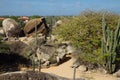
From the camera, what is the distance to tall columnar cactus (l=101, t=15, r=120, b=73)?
45.3 feet

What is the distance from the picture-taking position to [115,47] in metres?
13.8

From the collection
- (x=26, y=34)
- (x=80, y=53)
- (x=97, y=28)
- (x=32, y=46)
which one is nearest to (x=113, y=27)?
(x=97, y=28)

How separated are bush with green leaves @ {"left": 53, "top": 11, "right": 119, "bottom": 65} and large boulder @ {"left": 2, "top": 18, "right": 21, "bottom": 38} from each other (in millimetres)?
8337

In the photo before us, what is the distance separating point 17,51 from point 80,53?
3220 millimetres

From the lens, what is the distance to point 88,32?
594 inches

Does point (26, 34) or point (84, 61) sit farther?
point (26, 34)

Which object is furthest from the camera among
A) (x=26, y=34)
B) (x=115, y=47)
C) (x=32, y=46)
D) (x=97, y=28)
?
(x=26, y=34)

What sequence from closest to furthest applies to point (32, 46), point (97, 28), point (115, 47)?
point (115, 47) → point (97, 28) → point (32, 46)

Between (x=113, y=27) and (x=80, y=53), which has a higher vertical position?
(x=113, y=27)

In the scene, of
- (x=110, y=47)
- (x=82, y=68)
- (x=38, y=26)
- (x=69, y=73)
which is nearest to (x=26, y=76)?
(x=69, y=73)

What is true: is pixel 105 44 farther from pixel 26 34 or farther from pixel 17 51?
pixel 26 34

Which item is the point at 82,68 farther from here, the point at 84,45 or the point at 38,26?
the point at 38,26

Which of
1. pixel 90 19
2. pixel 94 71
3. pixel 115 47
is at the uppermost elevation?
pixel 90 19

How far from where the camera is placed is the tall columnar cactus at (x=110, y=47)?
13.8 m
